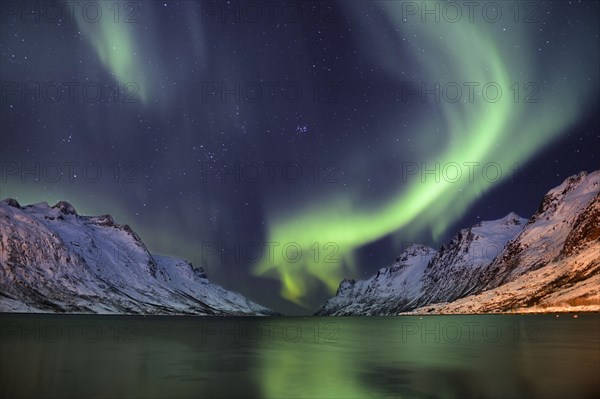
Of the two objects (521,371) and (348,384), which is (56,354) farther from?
(521,371)

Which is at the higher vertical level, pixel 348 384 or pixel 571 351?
pixel 571 351

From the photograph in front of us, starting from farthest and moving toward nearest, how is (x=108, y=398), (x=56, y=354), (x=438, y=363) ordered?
1. (x=56, y=354)
2. (x=438, y=363)
3. (x=108, y=398)

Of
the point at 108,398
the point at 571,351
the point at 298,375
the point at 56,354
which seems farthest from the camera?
the point at 571,351

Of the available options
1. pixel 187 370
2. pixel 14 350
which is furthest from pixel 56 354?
pixel 187 370

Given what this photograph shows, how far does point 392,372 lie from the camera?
34438 mm

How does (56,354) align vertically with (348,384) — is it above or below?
above

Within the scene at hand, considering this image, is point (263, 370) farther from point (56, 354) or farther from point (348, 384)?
point (56, 354)

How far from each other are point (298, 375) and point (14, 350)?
3028 centimetres

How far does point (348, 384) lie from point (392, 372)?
23.9 feet

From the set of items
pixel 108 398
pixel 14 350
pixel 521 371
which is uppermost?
pixel 14 350

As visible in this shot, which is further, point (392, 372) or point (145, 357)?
point (145, 357)

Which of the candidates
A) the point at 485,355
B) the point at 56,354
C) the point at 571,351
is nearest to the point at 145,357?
the point at 56,354

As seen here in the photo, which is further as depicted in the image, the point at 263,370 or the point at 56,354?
the point at 56,354

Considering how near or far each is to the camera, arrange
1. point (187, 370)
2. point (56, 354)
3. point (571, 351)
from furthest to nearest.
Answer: point (571, 351)
point (56, 354)
point (187, 370)
